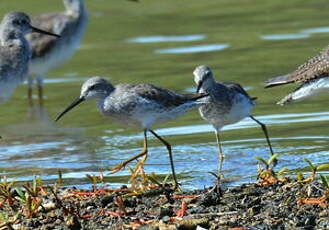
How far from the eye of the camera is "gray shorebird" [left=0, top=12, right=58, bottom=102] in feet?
32.5

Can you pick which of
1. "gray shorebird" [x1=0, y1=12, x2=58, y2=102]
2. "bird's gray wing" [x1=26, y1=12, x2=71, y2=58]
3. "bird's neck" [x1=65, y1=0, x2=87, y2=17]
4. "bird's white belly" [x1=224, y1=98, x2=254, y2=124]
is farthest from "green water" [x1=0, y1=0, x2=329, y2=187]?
"bird's neck" [x1=65, y1=0, x2=87, y2=17]

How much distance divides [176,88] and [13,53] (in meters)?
3.11

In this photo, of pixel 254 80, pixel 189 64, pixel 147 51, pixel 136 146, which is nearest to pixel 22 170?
pixel 136 146

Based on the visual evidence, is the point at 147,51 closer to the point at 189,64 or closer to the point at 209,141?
the point at 189,64

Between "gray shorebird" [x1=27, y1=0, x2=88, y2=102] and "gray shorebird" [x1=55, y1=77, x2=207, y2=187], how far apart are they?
17.6 ft

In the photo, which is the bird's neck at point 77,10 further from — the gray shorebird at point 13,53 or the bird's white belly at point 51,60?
the gray shorebird at point 13,53

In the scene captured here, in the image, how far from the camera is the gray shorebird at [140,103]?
801 cm

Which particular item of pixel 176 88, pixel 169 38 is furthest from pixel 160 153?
pixel 169 38

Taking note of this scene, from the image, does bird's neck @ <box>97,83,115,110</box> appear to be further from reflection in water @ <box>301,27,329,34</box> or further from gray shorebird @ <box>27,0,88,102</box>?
reflection in water @ <box>301,27,329,34</box>

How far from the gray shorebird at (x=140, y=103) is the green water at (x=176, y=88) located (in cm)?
60

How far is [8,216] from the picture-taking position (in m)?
6.94

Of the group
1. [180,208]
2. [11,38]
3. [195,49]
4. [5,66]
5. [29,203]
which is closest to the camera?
[29,203]

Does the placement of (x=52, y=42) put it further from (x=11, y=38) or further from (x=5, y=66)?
(x=5, y=66)

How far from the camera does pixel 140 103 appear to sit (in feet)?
26.2
